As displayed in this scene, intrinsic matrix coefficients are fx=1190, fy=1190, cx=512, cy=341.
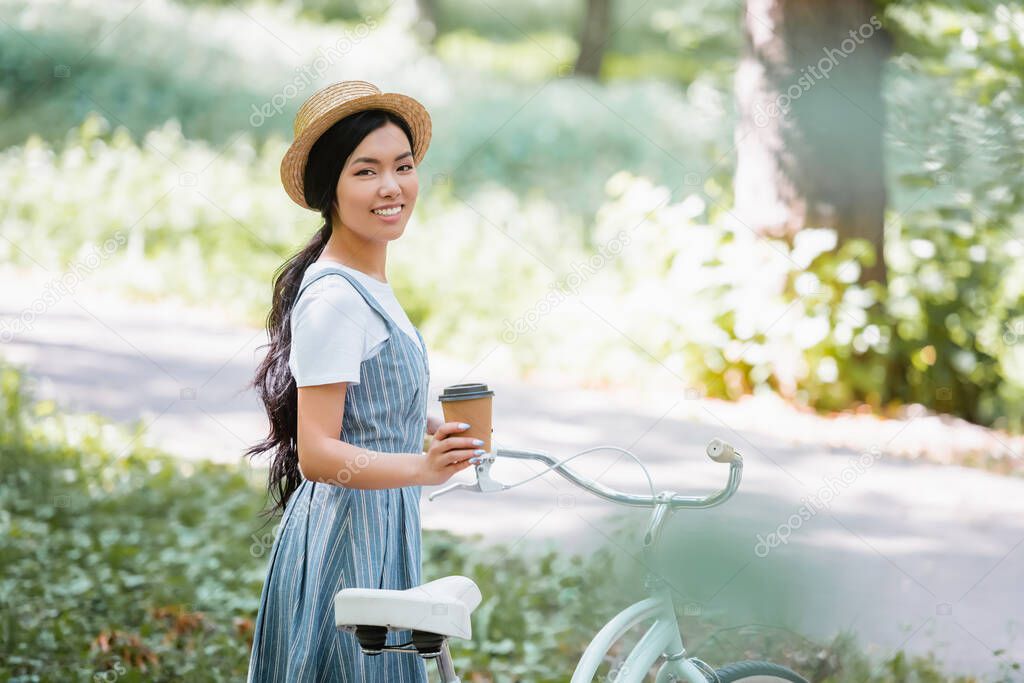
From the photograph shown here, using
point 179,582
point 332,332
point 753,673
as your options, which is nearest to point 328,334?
point 332,332

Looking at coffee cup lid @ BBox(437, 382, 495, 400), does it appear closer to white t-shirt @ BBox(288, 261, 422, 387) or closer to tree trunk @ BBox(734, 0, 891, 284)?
white t-shirt @ BBox(288, 261, 422, 387)

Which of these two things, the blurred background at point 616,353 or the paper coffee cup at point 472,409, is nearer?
the paper coffee cup at point 472,409

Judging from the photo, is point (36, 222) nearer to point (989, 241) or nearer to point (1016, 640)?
point (989, 241)

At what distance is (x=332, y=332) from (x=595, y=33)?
1681 centimetres

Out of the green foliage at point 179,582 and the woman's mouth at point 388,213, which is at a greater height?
the woman's mouth at point 388,213

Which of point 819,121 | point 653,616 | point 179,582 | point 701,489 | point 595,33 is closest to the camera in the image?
point 653,616

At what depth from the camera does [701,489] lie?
5730 mm

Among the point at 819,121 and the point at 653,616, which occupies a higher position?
the point at 819,121

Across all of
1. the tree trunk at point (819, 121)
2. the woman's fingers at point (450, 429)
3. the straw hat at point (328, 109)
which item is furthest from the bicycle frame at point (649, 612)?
the tree trunk at point (819, 121)

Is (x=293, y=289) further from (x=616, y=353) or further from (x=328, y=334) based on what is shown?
(x=616, y=353)

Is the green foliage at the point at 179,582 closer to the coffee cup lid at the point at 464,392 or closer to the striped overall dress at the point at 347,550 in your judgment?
the striped overall dress at the point at 347,550

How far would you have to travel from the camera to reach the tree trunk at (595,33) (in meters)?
18.0

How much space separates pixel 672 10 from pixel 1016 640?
14063 mm

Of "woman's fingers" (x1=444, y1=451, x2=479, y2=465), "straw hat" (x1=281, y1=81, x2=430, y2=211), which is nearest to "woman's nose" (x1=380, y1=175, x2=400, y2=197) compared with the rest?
"straw hat" (x1=281, y1=81, x2=430, y2=211)
